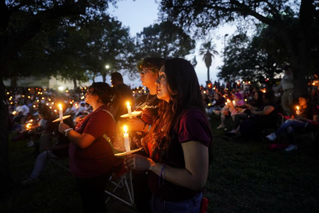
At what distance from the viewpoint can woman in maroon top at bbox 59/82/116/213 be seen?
99.7 inches

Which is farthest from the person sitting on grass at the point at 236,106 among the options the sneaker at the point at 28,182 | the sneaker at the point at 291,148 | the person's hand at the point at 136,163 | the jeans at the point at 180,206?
the person's hand at the point at 136,163

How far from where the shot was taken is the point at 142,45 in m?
44.1

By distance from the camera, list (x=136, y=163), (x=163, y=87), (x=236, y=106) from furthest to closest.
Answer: (x=236, y=106)
(x=163, y=87)
(x=136, y=163)

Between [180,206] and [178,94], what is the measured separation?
85cm

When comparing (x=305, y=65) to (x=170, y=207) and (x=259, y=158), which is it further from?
(x=170, y=207)

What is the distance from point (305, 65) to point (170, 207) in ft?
37.4

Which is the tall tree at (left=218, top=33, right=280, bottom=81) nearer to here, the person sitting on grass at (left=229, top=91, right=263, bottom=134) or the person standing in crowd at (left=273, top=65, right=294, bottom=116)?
the person standing in crowd at (left=273, top=65, right=294, bottom=116)

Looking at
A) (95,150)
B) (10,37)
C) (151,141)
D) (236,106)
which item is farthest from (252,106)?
A: (10,37)

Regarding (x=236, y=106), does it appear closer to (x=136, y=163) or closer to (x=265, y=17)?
(x=265, y=17)

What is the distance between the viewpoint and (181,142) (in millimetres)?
1351

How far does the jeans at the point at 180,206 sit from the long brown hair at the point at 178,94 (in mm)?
378

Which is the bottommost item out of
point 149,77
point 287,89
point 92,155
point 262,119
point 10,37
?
point 262,119

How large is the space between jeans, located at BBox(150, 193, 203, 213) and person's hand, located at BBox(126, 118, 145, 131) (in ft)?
3.32

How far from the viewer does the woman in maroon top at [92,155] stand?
2.53 meters
